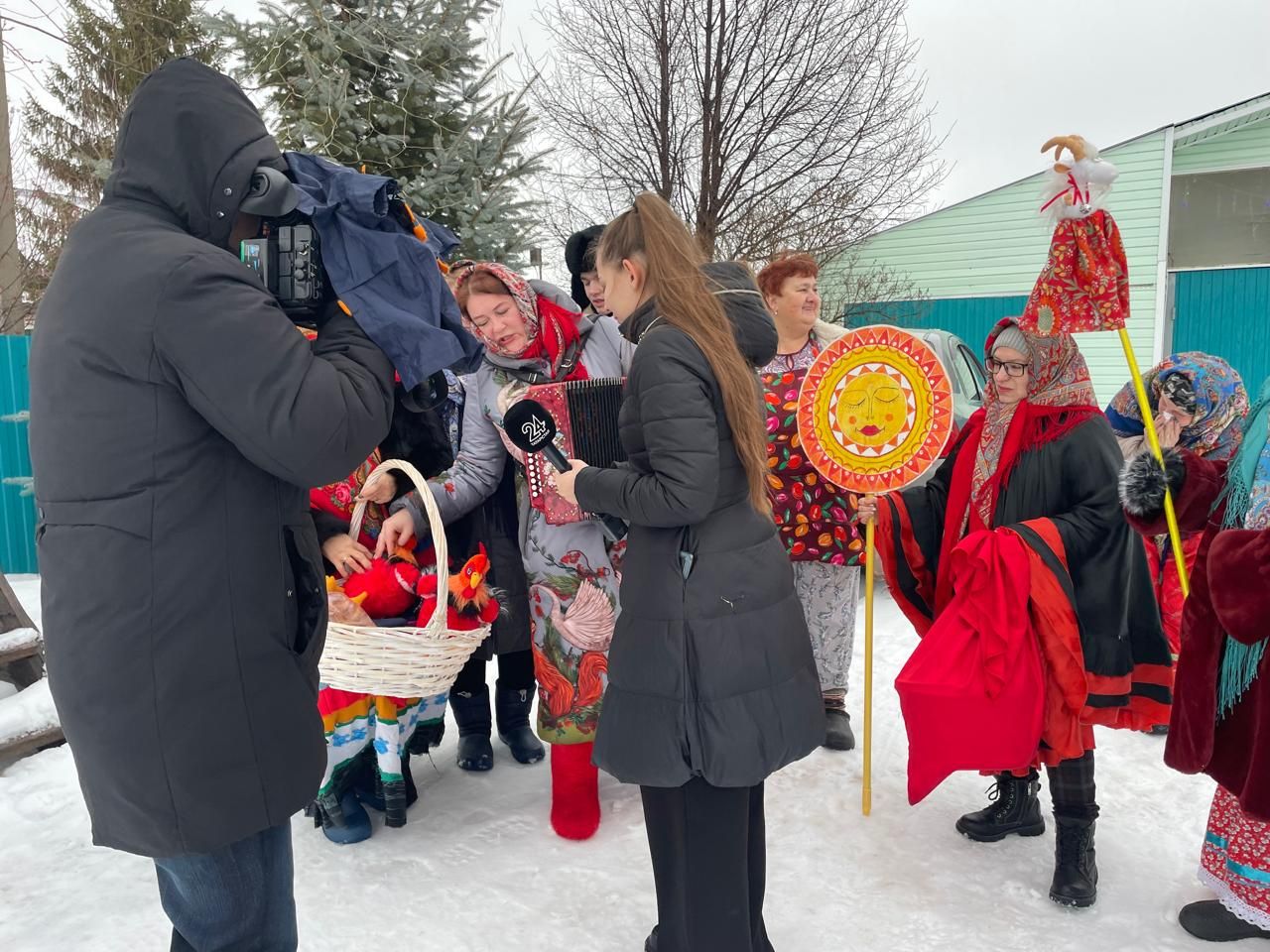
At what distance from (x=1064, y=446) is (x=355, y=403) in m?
2.24

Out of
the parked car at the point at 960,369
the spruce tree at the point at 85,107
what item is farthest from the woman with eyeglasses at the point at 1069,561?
the spruce tree at the point at 85,107

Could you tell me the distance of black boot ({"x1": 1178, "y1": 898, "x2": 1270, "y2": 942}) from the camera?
99.7 inches

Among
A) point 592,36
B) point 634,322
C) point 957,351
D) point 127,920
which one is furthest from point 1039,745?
point 592,36

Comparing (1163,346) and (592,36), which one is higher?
(592,36)

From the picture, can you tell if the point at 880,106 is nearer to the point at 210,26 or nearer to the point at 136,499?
the point at 210,26

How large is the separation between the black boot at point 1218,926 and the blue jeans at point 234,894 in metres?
2.53

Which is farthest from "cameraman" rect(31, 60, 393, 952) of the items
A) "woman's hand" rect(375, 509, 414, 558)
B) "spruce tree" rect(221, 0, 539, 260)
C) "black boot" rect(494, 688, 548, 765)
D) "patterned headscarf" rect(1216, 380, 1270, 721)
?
"spruce tree" rect(221, 0, 539, 260)

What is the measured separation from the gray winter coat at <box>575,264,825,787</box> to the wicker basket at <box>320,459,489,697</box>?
62cm

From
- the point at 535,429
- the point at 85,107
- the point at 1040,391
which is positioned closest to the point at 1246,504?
the point at 1040,391

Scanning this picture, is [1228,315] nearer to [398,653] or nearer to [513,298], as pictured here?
[513,298]

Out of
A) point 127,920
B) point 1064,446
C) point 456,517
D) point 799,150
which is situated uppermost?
point 799,150

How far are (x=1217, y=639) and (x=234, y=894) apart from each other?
238cm

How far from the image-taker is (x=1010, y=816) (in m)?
3.13

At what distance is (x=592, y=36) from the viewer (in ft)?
29.5
